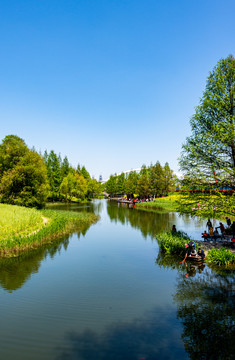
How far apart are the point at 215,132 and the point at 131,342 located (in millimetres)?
15989

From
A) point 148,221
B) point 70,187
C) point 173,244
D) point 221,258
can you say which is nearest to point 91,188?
point 70,187

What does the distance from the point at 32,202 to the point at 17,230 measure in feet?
70.3

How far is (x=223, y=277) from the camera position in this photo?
13430 millimetres

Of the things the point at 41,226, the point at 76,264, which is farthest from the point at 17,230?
the point at 76,264

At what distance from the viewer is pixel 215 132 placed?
18.0 metres

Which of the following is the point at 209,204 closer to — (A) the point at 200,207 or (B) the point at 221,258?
(A) the point at 200,207

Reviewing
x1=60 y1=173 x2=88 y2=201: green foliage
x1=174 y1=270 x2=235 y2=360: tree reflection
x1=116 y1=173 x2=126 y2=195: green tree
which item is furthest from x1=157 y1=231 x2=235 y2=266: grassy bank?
x1=116 y1=173 x2=126 y2=195: green tree

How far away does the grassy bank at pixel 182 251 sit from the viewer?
606 inches

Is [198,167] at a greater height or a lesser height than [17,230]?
greater

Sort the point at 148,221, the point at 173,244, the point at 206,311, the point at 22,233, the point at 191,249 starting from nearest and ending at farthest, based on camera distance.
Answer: the point at 206,311 < the point at 191,249 < the point at 173,244 < the point at 22,233 < the point at 148,221

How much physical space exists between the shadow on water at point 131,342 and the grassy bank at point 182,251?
7.87m

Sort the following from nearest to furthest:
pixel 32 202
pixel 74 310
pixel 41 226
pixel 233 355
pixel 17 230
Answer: pixel 233 355 < pixel 74 310 < pixel 17 230 < pixel 41 226 < pixel 32 202

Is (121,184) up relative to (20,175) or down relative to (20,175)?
up

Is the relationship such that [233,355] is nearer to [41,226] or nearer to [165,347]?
[165,347]
